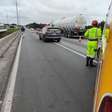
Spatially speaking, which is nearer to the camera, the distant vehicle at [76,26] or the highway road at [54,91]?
the highway road at [54,91]

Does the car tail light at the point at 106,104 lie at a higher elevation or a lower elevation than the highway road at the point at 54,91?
higher

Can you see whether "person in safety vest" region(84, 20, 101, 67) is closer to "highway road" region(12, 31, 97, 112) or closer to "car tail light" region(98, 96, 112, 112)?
"highway road" region(12, 31, 97, 112)

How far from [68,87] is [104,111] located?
5914 mm

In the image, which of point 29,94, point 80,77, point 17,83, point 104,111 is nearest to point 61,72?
point 80,77

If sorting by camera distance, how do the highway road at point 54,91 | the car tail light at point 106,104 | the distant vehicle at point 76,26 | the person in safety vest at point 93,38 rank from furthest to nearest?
the distant vehicle at point 76,26 → the person in safety vest at point 93,38 → the highway road at point 54,91 → the car tail light at point 106,104

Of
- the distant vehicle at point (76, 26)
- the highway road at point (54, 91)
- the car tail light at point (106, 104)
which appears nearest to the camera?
the car tail light at point (106, 104)

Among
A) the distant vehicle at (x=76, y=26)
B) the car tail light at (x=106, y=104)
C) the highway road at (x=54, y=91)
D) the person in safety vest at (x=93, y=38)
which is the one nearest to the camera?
the car tail light at (x=106, y=104)

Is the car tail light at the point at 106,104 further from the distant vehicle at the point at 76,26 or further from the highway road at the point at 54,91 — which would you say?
the distant vehicle at the point at 76,26

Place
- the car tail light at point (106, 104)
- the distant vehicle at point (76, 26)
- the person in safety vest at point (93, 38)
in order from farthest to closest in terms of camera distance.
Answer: the distant vehicle at point (76, 26) → the person in safety vest at point (93, 38) → the car tail light at point (106, 104)

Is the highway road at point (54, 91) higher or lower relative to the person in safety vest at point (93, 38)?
lower

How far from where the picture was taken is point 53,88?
363 inches

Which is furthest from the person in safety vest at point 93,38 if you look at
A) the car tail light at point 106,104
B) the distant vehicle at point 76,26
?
the distant vehicle at point 76,26

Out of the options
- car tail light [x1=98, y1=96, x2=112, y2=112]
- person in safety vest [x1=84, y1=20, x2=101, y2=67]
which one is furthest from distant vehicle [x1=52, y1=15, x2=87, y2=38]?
car tail light [x1=98, y1=96, x2=112, y2=112]

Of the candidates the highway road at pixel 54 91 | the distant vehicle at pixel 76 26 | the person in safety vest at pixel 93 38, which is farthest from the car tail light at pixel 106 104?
the distant vehicle at pixel 76 26
